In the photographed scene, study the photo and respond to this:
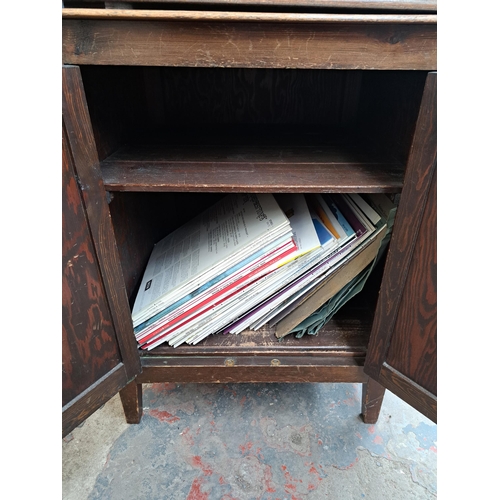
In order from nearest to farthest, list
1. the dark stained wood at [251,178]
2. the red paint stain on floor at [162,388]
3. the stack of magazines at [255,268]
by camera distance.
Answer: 1. the dark stained wood at [251,178]
2. the stack of magazines at [255,268]
3. the red paint stain on floor at [162,388]

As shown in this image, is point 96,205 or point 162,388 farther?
point 162,388

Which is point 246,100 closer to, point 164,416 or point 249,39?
point 249,39

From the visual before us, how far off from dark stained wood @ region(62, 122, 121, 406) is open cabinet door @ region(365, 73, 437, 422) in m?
0.47

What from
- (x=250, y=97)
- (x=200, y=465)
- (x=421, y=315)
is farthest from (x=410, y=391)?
(x=250, y=97)

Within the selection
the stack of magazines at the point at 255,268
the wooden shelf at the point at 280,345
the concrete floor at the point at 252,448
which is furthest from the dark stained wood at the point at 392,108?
the concrete floor at the point at 252,448

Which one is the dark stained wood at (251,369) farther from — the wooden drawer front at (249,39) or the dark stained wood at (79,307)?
the wooden drawer front at (249,39)

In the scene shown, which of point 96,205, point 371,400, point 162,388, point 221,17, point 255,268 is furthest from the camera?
point 162,388

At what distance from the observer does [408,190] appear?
19.8 inches

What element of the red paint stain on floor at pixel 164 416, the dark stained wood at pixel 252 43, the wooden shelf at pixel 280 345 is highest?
the dark stained wood at pixel 252 43

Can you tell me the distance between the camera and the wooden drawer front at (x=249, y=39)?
415mm

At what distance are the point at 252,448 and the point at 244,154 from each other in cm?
61

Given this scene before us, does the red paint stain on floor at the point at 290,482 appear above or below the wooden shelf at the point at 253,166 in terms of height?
below

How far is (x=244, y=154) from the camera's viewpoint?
0.67 meters

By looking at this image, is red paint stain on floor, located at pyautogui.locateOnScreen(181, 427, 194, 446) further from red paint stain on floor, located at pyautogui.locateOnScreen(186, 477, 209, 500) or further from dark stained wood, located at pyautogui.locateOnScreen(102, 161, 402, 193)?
dark stained wood, located at pyautogui.locateOnScreen(102, 161, 402, 193)
